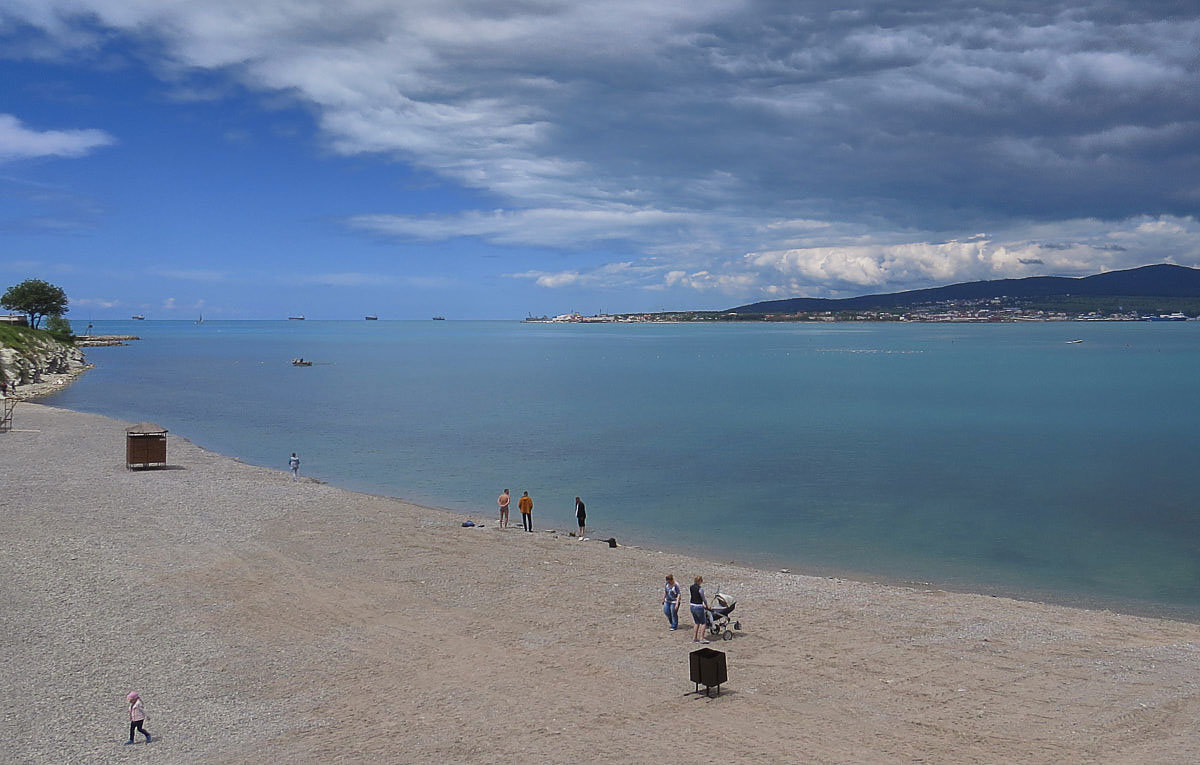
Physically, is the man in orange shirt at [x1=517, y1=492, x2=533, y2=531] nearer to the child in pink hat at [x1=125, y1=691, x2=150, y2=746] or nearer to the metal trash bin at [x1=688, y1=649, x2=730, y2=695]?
the metal trash bin at [x1=688, y1=649, x2=730, y2=695]

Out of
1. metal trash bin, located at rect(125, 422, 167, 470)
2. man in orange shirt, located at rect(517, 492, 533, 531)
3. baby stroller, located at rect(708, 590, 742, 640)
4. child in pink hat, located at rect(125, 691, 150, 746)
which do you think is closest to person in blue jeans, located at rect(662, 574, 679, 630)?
baby stroller, located at rect(708, 590, 742, 640)

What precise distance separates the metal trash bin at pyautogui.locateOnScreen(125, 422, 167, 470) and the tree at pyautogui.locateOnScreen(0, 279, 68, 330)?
342 feet

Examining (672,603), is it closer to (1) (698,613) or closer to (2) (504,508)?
(1) (698,613)

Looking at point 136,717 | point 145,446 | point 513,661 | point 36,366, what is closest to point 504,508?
point 513,661

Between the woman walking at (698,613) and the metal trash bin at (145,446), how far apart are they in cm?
2757

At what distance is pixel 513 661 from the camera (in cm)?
1571

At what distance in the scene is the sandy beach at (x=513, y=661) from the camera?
12477 mm

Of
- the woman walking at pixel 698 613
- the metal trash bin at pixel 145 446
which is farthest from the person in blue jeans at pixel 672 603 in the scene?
the metal trash bin at pixel 145 446

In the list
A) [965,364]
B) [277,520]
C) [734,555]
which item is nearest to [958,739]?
[734,555]

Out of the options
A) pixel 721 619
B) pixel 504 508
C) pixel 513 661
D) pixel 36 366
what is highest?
pixel 36 366

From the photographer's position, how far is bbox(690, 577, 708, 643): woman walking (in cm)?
1647

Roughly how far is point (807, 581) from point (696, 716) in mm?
9461

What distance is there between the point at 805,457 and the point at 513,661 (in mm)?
31996

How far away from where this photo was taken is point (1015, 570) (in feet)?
81.2
